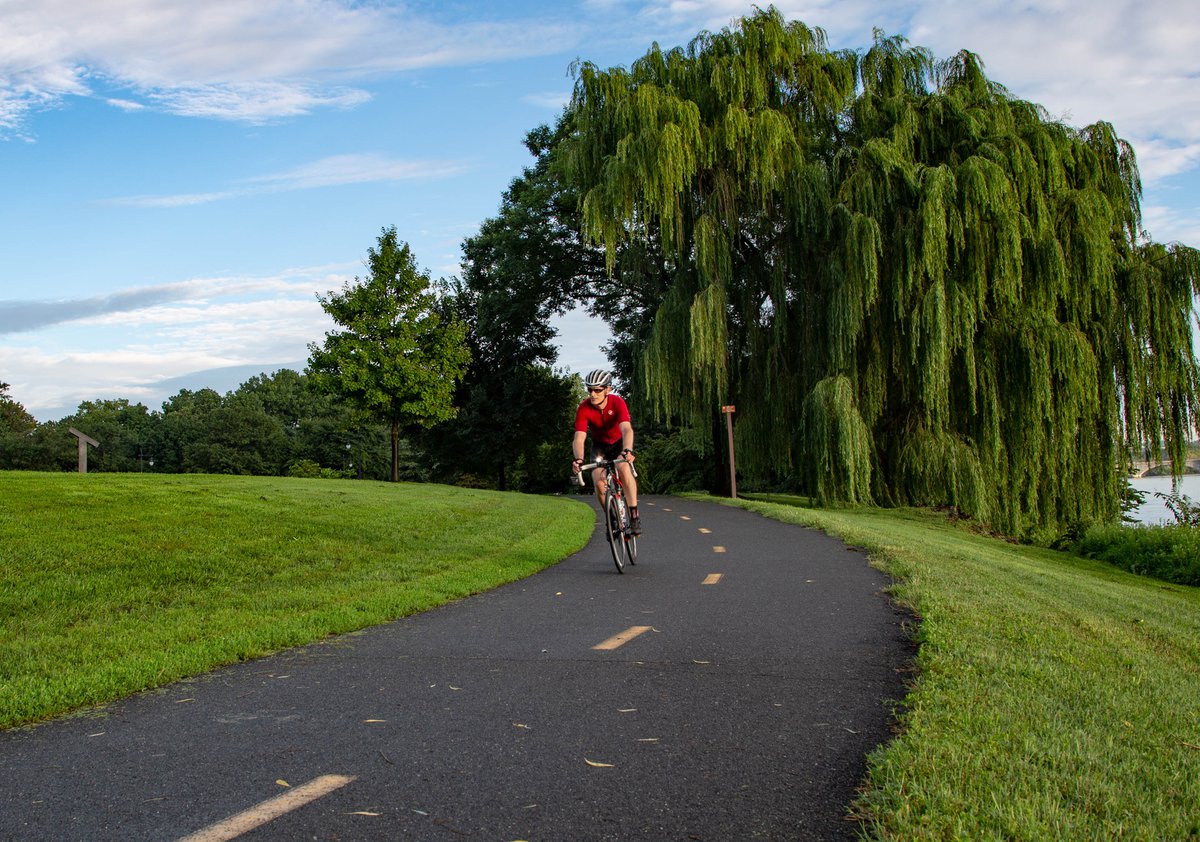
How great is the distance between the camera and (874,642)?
5832mm

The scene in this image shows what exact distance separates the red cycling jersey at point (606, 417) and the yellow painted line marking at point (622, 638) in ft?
11.9

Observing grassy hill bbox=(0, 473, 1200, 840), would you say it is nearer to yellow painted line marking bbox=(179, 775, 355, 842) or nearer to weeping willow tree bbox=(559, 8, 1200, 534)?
yellow painted line marking bbox=(179, 775, 355, 842)

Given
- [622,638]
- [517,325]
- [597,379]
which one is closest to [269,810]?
[622,638]

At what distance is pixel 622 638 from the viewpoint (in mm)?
6117

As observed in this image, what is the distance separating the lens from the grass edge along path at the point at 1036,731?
2.82 meters

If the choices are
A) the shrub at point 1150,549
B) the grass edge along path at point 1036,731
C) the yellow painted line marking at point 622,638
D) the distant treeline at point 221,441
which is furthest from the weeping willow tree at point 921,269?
the distant treeline at point 221,441

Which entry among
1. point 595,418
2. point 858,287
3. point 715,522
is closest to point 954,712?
point 595,418

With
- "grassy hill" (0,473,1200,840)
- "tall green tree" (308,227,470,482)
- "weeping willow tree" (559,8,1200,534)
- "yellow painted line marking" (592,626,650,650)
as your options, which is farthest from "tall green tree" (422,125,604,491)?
"yellow painted line marking" (592,626,650,650)

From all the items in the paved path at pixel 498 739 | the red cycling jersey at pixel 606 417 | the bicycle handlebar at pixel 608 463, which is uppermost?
the red cycling jersey at pixel 606 417

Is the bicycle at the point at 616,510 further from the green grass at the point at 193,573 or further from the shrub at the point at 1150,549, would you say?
the shrub at the point at 1150,549

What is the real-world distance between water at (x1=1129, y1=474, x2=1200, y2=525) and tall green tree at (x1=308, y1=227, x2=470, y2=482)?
2444 centimetres

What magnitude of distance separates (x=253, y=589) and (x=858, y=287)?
1478 cm

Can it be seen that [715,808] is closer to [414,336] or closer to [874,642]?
[874,642]

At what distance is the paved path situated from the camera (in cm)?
305
